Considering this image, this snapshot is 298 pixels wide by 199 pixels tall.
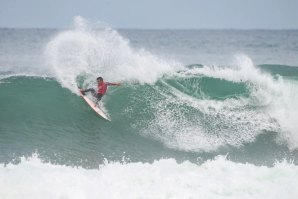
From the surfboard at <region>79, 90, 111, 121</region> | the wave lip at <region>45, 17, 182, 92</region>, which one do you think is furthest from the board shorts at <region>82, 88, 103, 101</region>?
the wave lip at <region>45, 17, 182, 92</region>

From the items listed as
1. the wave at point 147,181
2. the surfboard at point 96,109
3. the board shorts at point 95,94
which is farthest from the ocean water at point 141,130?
the board shorts at point 95,94

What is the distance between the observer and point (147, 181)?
27.9 ft

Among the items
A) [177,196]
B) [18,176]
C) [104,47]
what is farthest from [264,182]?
[104,47]

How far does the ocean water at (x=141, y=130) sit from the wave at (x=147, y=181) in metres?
0.02

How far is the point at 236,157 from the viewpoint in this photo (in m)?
11.7

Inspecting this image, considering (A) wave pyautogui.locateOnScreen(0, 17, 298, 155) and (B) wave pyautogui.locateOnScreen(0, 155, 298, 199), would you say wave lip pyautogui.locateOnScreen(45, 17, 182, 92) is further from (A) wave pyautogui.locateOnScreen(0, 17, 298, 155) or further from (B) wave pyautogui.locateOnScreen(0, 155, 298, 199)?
(B) wave pyautogui.locateOnScreen(0, 155, 298, 199)

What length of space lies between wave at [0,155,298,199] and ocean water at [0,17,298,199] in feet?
0.06

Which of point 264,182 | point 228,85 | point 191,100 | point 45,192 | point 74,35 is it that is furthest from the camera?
point 74,35

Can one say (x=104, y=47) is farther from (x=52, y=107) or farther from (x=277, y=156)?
(x=277, y=156)

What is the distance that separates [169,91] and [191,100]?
0.84m

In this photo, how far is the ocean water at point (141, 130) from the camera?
8359 mm

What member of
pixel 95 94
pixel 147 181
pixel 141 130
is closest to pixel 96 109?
pixel 95 94

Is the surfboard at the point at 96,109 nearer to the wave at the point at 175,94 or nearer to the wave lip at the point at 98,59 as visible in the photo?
the wave at the point at 175,94

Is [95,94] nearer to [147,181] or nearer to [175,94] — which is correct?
[175,94]
